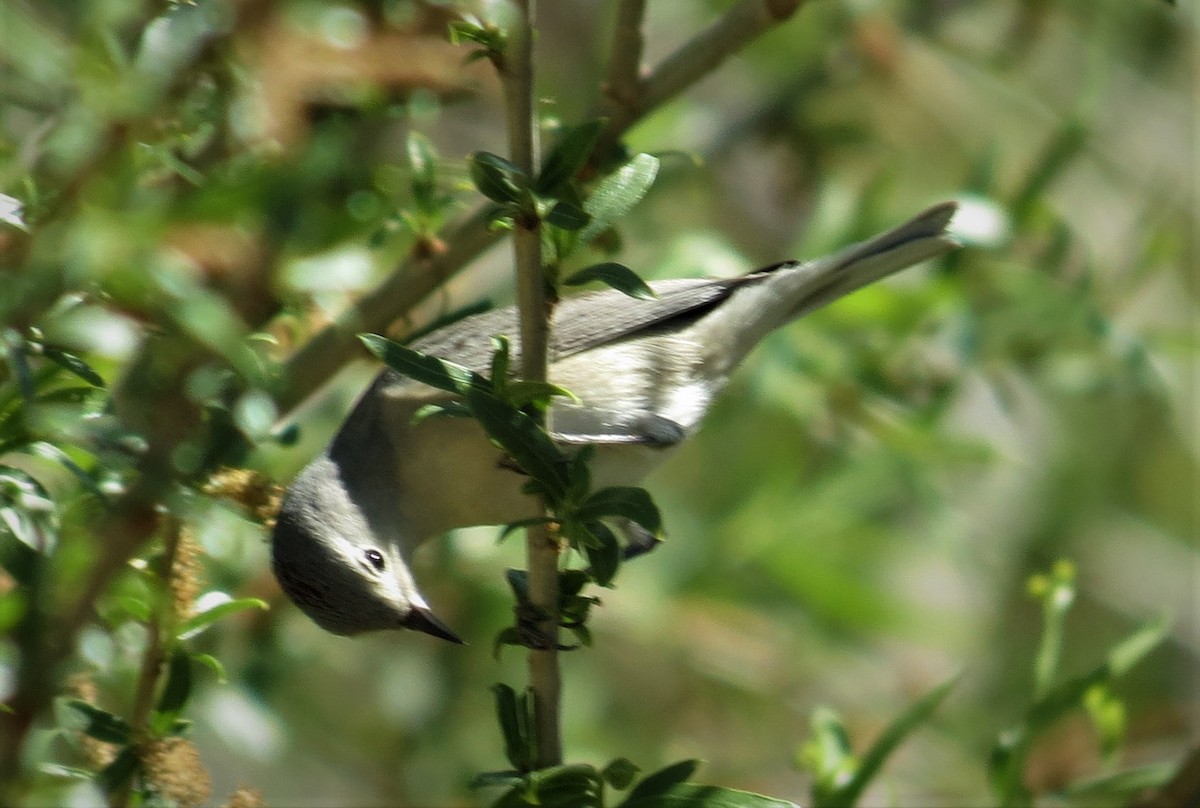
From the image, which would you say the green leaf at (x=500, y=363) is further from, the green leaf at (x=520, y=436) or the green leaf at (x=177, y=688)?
the green leaf at (x=177, y=688)

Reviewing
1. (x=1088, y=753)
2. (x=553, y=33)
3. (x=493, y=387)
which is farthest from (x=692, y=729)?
(x=493, y=387)

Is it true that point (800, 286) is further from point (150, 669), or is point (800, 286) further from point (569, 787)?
point (150, 669)

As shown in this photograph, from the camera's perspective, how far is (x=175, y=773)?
200cm

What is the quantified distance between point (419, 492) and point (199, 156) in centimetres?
87

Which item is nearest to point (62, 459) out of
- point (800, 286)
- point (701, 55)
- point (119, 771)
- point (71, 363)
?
point (71, 363)

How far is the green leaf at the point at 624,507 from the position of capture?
1.88m

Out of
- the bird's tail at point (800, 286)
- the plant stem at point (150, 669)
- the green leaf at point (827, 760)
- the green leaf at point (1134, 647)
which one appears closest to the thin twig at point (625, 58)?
the bird's tail at point (800, 286)

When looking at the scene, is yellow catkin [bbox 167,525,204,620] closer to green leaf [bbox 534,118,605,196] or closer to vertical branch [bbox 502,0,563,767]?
vertical branch [bbox 502,0,563,767]

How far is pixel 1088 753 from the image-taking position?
12.1ft

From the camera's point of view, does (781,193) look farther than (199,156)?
Yes

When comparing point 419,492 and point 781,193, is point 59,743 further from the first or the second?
point 781,193

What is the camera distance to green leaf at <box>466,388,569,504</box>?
6.01 ft

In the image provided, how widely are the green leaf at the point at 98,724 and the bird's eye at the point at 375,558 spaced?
0.91m

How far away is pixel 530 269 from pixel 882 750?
1.48 meters
